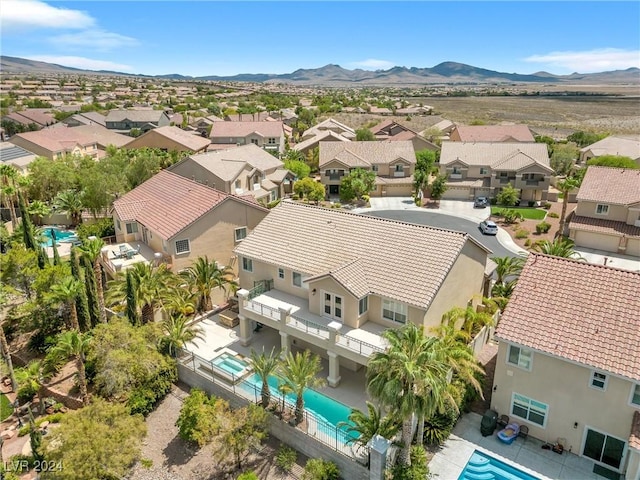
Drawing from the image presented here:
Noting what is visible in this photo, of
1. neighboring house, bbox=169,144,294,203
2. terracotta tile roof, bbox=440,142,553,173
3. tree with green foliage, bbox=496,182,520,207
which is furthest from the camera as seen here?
terracotta tile roof, bbox=440,142,553,173

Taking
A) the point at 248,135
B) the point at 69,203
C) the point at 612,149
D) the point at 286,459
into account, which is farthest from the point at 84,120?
the point at 286,459

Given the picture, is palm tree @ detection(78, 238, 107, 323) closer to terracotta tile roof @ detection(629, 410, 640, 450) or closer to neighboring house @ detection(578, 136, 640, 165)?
terracotta tile roof @ detection(629, 410, 640, 450)

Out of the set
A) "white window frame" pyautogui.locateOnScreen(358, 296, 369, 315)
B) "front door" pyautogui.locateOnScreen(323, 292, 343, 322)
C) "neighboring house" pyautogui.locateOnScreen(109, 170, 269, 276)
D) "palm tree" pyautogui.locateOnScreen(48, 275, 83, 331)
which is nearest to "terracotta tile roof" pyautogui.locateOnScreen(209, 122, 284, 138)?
"neighboring house" pyautogui.locateOnScreen(109, 170, 269, 276)

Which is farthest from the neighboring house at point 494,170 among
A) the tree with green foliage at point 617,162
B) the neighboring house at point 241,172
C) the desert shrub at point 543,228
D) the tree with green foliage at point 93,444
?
the tree with green foliage at point 93,444

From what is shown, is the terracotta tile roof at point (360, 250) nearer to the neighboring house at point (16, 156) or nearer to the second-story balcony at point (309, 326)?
the second-story balcony at point (309, 326)

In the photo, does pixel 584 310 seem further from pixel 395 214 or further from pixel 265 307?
pixel 395 214

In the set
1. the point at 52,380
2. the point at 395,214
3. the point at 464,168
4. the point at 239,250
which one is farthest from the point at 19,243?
the point at 464,168

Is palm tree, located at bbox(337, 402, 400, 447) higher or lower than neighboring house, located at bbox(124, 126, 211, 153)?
lower
